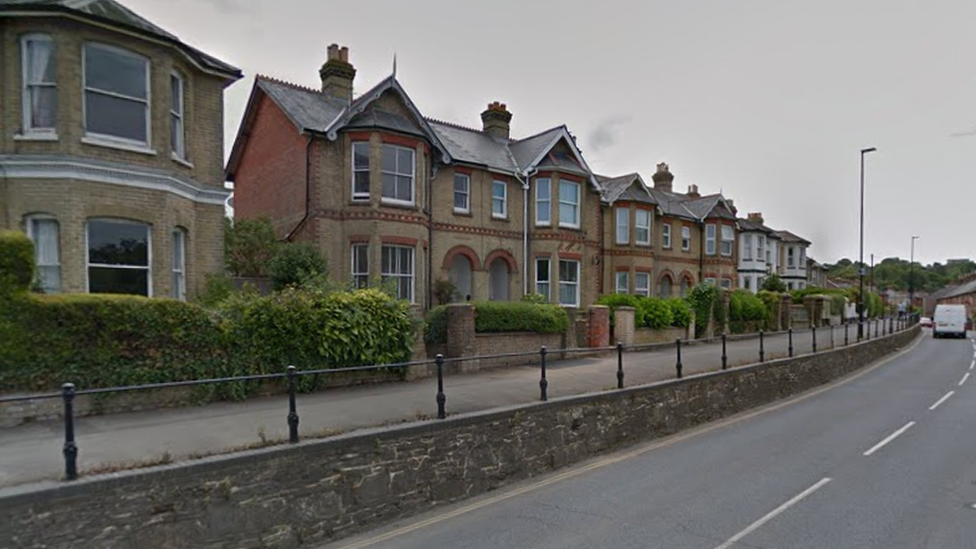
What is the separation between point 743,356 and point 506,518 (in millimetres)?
12893

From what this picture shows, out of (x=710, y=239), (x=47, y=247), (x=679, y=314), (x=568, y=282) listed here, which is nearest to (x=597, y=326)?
(x=679, y=314)

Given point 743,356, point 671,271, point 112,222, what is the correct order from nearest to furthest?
point 112,222
point 743,356
point 671,271

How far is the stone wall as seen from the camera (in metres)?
4.81

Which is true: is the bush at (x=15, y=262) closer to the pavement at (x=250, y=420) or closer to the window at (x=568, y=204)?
the pavement at (x=250, y=420)

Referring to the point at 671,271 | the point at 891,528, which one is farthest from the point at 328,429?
the point at 671,271

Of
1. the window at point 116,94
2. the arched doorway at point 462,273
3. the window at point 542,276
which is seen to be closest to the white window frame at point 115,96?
the window at point 116,94

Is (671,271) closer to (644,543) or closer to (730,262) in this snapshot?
(730,262)

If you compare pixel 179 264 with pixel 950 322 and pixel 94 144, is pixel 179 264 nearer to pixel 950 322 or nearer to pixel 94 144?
pixel 94 144

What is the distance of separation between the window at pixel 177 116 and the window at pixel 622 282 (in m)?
21.6

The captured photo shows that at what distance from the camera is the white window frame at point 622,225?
2852cm

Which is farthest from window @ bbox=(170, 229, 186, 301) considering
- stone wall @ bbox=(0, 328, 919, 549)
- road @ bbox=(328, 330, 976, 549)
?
road @ bbox=(328, 330, 976, 549)

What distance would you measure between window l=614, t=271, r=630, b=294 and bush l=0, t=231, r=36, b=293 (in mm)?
24941

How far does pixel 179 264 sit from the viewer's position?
13.5 m

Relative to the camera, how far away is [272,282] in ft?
50.8
